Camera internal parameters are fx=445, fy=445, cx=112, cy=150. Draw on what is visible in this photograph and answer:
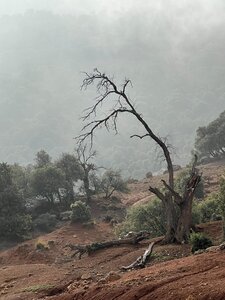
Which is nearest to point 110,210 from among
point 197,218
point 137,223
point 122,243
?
point 137,223

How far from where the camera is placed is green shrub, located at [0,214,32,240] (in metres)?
41.6

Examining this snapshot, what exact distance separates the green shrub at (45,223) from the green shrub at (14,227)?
8.40 ft

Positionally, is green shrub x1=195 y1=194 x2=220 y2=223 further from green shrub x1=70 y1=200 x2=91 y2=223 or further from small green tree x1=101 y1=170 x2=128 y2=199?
small green tree x1=101 y1=170 x2=128 y2=199

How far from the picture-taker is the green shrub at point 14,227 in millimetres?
41625

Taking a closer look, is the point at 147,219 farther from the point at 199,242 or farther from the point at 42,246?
the point at 199,242

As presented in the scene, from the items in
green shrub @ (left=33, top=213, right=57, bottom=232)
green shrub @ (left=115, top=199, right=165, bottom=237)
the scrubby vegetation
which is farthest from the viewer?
the scrubby vegetation

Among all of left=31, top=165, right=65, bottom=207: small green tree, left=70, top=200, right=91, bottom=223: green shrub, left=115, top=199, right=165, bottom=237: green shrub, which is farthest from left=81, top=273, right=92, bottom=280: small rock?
left=31, top=165, right=65, bottom=207: small green tree

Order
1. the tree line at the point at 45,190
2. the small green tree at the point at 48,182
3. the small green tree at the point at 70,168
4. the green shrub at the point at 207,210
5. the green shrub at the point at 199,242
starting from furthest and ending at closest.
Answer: the small green tree at the point at 70,168
the small green tree at the point at 48,182
the tree line at the point at 45,190
the green shrub at the point at 207,210
the green shrub at the point at 199,242

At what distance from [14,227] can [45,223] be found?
4.42 m

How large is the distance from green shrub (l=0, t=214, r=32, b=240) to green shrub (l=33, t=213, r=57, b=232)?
8.40ft

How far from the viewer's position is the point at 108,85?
62.3ft

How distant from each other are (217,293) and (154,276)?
3168 millimetres

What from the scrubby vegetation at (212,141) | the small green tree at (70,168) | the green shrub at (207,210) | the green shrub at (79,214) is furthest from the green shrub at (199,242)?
the scrubby vegetation at (212,141)

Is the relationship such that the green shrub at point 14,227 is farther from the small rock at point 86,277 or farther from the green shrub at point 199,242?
the green shrub at point 199,242
